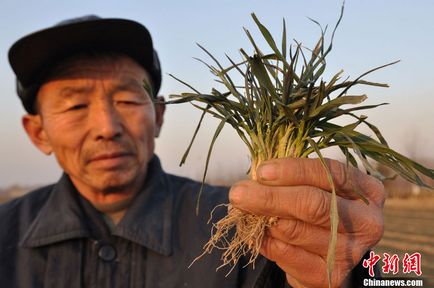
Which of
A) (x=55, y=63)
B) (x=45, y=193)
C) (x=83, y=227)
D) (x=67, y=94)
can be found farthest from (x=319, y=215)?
(x=45, y=193)

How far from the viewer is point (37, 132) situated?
3.00 m

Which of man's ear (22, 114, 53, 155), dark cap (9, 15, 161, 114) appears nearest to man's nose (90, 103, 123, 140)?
dark cap (9, 15, 161, 114)

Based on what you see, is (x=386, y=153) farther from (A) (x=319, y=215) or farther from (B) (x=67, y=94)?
(B) (x=67, y=94)

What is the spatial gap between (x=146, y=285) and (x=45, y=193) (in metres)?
1.08

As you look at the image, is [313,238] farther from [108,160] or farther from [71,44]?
[71,44]

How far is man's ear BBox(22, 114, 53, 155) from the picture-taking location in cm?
293

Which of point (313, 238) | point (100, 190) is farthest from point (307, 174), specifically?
point (100, 190)

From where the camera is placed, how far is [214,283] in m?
2.44

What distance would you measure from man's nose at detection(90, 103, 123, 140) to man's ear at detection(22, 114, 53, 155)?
533 mm

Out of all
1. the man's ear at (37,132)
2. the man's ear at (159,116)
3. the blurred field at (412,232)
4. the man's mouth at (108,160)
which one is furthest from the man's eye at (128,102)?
the blurred field at (412,232)

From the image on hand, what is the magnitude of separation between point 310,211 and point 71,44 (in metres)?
1.84

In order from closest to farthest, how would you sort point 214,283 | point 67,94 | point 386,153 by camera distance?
1. point 386,153
2. point 214,283
3. point 67,94

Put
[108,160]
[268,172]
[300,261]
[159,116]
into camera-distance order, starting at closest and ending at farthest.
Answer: [268,172] → [300,261] → [108,160] → [159,116]

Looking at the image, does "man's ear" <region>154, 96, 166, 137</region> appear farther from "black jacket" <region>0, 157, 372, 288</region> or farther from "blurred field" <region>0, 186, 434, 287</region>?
"blurred field" <region>0, 186, 434, 287</region>
